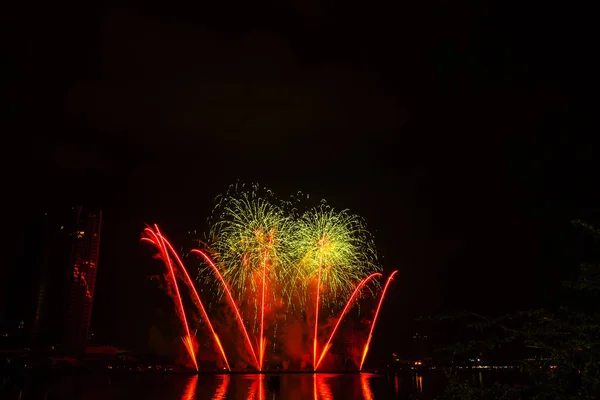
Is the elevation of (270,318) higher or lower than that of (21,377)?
higher

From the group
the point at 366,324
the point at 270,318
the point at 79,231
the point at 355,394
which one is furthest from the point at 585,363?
the point at 79,231

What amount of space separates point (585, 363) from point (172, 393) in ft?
80.1

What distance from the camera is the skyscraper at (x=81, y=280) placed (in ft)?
167

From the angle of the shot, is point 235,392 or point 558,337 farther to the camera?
point 235,392

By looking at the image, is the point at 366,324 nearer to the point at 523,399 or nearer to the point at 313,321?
the point at 313,321

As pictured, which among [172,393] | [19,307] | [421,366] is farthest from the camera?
[19,307]

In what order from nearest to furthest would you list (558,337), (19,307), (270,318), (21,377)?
(558,337) < (21,377) < (270,318) < (19,307)

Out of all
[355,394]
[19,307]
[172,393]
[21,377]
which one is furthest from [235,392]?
[19,307]

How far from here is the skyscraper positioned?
50.9m

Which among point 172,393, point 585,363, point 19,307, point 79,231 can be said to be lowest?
point 172,393

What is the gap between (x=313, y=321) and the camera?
5297 cm

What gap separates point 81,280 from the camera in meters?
54.3

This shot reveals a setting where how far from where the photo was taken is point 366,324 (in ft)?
184

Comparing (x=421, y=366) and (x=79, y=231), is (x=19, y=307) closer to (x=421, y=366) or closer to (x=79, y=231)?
(x=79, y=231)
